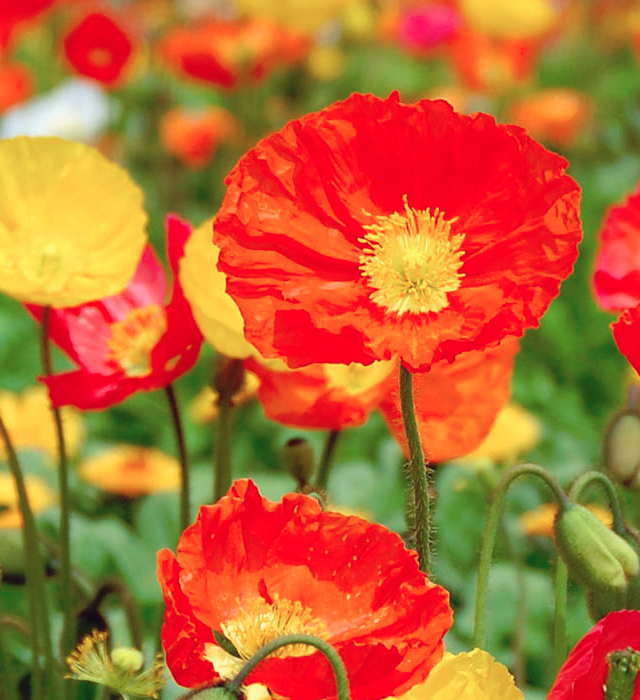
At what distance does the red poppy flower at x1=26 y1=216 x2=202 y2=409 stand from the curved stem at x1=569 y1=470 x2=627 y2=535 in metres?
0.31

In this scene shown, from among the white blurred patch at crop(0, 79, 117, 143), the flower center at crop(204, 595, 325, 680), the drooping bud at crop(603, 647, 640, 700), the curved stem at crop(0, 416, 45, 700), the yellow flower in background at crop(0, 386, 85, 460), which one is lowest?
the yellow flower in background at crop(0, 386, 85, 460)

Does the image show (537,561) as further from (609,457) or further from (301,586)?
(301,586)

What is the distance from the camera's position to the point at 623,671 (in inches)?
28.7

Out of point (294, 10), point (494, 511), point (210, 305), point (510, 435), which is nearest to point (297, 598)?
point (494, 511)

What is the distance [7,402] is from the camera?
2131 mm

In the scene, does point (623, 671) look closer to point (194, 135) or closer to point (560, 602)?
point (560, 602)

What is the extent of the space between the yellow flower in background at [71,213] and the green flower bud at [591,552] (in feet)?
1.29

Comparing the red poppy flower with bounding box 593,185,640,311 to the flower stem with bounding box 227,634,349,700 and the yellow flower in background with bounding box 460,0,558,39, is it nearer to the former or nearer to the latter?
the flower stem with bounding box 227,634,349,700

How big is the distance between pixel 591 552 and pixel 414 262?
0.71 feet

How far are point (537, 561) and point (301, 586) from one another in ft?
3.28

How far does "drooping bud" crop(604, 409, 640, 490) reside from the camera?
107cm

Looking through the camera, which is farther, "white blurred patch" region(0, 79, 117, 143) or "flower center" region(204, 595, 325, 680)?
"white blurred patch" region(0, 79, 117, 143)

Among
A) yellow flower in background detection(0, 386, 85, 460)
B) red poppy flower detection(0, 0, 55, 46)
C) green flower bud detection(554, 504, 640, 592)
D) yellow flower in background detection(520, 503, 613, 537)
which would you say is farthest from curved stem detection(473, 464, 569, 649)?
red poppy flower detection(0, 0, 55, 46)

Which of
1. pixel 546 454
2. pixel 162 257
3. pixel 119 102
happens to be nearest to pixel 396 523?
pixel 546 454
